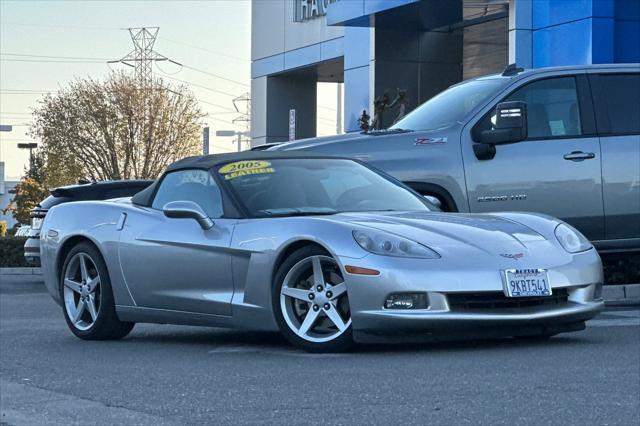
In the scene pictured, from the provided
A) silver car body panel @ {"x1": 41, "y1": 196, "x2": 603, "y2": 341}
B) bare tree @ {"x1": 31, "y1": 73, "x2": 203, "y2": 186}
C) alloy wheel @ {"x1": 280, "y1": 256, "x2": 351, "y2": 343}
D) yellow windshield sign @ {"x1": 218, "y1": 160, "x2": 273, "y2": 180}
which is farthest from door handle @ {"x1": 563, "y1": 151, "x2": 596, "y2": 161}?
bare tree @ {"x1": 31, "y1": 73, "x2": 203, "y2": 186}

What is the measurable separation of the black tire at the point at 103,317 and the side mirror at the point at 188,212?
850 millimetres

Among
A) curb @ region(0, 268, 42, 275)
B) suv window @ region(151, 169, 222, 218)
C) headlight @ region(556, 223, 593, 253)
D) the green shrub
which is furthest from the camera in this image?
the green shrub

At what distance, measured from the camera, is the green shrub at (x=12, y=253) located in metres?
25.2

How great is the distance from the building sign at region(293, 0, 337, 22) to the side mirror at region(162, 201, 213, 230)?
3445 centimetres

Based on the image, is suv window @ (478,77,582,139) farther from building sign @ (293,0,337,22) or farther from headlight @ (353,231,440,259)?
building sign @ (293,0,337,22)

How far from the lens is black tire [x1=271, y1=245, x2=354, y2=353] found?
26.4 ft

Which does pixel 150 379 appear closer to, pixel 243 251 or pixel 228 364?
pixel 228 364

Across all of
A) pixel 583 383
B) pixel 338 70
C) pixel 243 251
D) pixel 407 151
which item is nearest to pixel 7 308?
pixel 407 151

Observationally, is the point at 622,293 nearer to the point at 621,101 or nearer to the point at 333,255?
the point at 621,101

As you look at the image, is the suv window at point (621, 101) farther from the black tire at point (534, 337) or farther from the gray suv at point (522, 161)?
the black tire at point (534, 337)

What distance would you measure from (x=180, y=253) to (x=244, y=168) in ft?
2.33

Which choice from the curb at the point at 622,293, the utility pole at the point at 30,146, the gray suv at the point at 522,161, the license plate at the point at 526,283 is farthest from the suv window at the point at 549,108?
the utility pole at the point at 30,146

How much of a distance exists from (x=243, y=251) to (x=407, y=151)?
113 inches

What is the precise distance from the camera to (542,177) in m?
11.1
